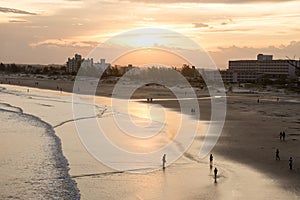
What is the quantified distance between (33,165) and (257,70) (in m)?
105

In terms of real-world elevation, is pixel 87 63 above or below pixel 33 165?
above

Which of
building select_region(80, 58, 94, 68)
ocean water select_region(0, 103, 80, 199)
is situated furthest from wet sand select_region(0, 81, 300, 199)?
building select_region(80, 58, 94, 68)

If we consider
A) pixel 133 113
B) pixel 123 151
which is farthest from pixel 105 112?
pixel 123 151

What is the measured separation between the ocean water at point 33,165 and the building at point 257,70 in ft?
250

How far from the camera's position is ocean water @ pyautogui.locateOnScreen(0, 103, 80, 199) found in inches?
508

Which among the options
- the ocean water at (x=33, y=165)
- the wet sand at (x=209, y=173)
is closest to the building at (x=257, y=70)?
the wet sand at (x=209, y=173)

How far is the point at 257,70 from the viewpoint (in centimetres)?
11562

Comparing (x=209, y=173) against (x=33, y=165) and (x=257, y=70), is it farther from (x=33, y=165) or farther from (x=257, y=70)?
(x=257, y=70)

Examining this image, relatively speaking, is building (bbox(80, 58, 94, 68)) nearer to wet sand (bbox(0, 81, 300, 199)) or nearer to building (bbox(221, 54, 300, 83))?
building (bbox(221, 54, 300, 83))

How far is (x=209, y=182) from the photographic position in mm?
13805

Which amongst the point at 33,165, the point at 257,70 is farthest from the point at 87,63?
the point at 33,165

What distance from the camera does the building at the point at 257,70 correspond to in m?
99.9

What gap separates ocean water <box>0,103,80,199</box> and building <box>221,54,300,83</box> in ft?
250

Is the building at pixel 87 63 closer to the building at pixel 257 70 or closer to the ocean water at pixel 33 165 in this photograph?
the building at pixel 257 70
